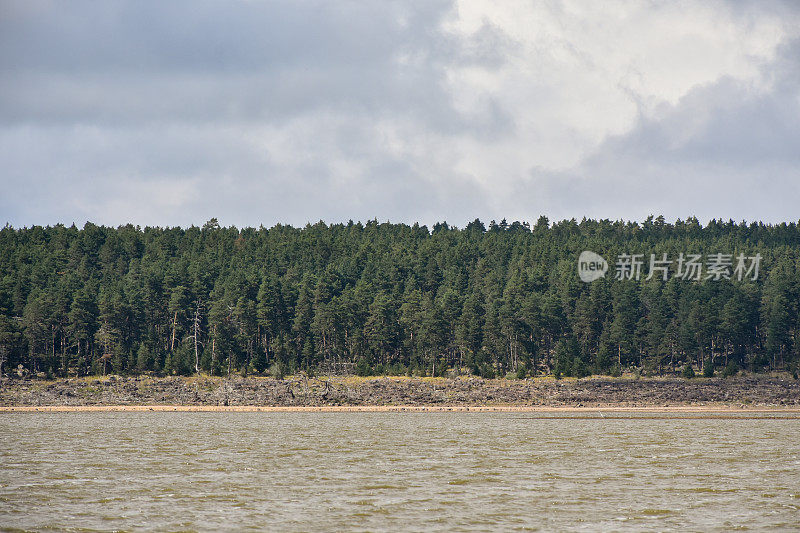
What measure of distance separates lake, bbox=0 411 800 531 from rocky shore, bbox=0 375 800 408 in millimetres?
38294

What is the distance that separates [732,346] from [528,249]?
60182 millimetres

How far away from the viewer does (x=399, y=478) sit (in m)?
33.8

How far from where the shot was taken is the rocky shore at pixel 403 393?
328 ft

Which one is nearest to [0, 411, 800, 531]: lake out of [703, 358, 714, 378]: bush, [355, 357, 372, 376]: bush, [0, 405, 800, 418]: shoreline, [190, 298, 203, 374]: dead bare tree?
[0, 405, 800, 418]: shoreline

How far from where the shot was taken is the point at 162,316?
147 metres

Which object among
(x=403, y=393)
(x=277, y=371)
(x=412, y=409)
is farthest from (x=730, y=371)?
(x=277, y=371)

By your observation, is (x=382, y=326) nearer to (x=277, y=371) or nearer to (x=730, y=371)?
(x=277, y=371)

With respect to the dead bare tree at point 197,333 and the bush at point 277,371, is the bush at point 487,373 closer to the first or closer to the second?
the bush at point 277,371

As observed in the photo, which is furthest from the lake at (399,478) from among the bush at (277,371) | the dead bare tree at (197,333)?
the dead bare tree at (197,333)

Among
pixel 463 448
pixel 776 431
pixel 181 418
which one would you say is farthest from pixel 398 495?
pixel 181 418

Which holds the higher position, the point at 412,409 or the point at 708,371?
the point at 708,371

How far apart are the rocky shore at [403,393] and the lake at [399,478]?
126 feet

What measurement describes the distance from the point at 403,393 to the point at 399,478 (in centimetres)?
7209

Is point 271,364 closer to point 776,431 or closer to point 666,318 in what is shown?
point 666,318
